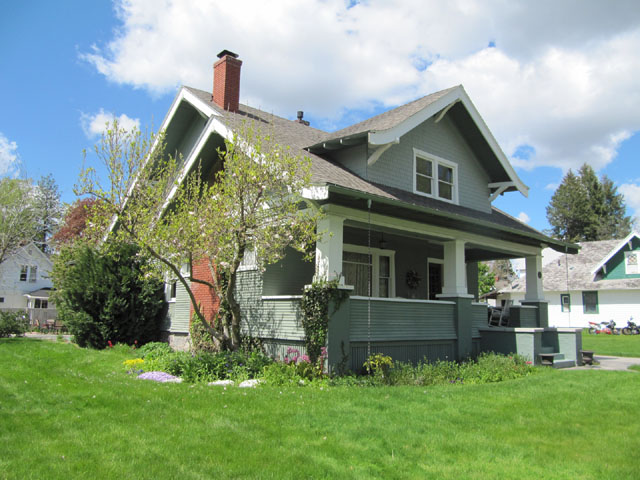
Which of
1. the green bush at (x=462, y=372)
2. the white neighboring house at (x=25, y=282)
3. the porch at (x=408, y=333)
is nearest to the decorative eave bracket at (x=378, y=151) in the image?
the porch at (x=408, y=333)

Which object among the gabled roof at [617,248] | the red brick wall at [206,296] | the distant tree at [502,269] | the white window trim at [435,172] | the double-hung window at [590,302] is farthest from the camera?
the distant tree at [502,269]

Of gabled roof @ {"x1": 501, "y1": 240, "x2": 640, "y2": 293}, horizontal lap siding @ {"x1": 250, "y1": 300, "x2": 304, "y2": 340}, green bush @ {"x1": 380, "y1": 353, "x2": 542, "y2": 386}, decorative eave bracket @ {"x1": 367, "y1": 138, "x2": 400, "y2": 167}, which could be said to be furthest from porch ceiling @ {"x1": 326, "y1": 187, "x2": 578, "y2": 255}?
gabled roof @ {"x1": 501, "y1": 240, "x2": 640, "y2": 293}

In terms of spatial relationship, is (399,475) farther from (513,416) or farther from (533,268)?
(533,268)

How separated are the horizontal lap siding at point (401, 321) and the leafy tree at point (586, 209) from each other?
162 feet

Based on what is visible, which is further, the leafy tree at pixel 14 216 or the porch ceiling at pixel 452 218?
the leafy tree at pixel 14 216

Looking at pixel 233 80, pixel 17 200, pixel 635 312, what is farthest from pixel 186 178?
pixel 635 312

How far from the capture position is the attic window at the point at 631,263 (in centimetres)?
3181

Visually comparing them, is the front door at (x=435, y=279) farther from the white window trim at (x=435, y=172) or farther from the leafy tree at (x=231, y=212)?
the leafy tree at (x=231, y=212)

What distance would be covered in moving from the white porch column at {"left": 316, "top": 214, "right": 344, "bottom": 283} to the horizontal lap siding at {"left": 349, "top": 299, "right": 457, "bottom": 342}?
714mm

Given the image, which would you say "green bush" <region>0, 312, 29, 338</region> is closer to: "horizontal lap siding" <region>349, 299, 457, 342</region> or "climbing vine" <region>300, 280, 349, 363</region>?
"climbing vine" <region>300, 280, 349, 363</region>

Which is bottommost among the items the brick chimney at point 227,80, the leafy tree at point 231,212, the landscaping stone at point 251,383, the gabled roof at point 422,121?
the landscaping stone at point 251,383

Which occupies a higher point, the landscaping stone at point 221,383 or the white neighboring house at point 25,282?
the white neighboring house at point 25,282

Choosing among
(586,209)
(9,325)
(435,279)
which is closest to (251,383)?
(435,279)

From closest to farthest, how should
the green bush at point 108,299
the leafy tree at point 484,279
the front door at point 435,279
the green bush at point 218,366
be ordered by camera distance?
the green bush at point 218,366, the green bush at point 108,299, the front door at point 435,279, the leafy tree at point 484,279
